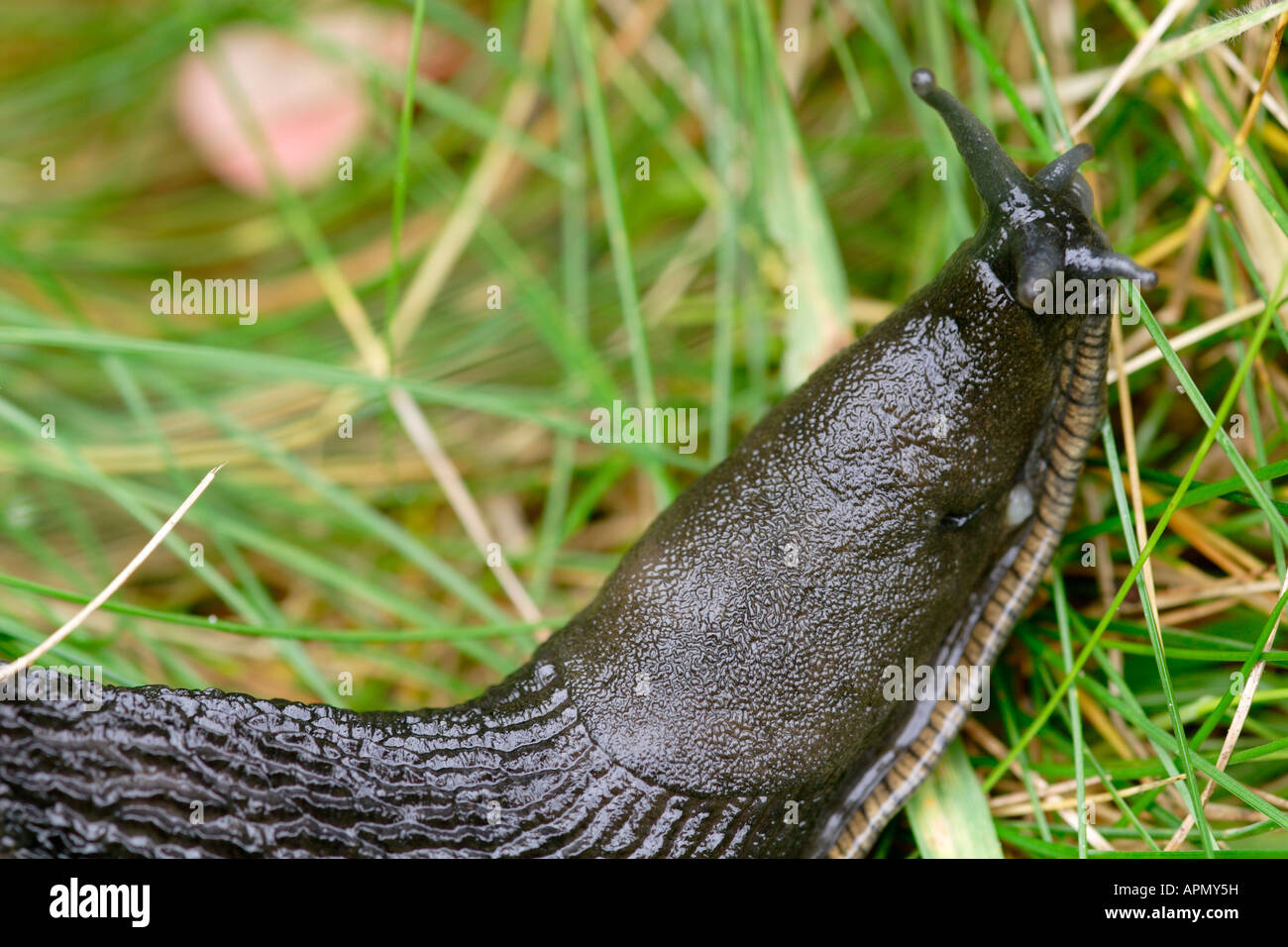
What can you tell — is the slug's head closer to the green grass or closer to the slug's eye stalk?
the slug's eye stalk

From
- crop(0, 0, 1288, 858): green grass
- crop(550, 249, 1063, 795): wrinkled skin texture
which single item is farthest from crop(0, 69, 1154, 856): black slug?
crop(0, 0, 1288, 858): green grass

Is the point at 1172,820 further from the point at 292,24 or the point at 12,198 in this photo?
the point at 12,198

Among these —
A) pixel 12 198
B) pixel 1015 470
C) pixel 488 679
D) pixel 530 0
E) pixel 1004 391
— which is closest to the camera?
pixel 1004 391

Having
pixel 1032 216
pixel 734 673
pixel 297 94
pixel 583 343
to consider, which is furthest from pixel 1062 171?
pixel 297 94

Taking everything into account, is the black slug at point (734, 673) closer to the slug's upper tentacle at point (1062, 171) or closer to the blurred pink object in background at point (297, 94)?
the slug's upper tentacle at point (1062, 171)

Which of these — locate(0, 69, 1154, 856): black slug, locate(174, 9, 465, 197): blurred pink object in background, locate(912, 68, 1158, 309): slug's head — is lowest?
locate(0, 69, 1154, 856): black slug

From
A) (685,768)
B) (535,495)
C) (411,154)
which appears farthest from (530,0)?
(685,768)

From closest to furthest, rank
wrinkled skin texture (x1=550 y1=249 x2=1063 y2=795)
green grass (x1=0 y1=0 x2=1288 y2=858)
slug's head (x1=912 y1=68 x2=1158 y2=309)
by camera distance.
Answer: slug's head (x1=912 y1=68 x2=1158 y2=309) < wrinkled skin texture (x1=550 y1=249 x2=1063 y2=795) < green grass (x1=0 y1=0 x2=1288 y2=858)

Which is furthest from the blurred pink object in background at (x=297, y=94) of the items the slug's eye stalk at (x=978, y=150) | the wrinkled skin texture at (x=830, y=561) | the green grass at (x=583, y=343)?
the wrinkled skin texture at (x=830, y=561)
